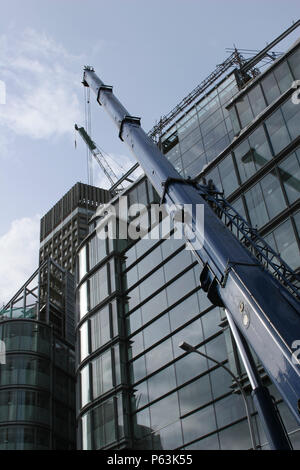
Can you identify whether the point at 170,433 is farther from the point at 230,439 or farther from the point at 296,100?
the point at 296,100

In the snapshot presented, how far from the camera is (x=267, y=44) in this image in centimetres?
4319

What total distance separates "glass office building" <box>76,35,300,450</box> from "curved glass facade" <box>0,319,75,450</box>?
9604 mm

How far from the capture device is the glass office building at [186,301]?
29.5 meters

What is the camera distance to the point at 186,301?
115 ft

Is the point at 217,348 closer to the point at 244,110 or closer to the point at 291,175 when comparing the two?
the point at 291,175

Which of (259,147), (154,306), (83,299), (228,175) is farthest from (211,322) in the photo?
(83,299)

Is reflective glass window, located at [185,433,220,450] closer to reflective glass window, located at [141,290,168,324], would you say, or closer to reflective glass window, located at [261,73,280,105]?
reflective glass window, located at [141,290,168,324]

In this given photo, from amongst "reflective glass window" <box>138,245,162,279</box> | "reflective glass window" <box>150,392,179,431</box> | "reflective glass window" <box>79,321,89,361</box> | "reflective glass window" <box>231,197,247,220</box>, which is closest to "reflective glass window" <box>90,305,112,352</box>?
"reflective glass window" <box>79,321,89,361</box>

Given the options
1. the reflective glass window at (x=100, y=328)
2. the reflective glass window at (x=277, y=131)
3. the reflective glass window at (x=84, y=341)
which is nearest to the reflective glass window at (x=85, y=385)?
the reflective glass window at (x=84, y=341)

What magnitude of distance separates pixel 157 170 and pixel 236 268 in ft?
24.7

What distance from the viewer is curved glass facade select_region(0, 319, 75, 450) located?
46.5 m

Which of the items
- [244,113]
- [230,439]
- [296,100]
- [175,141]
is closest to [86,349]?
[230,439]

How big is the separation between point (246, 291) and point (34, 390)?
40.4m
